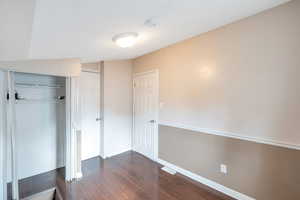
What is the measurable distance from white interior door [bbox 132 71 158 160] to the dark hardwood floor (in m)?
0.49

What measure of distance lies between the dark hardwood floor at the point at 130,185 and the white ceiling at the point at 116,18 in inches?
78.7

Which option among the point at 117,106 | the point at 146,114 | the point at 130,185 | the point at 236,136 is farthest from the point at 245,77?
the point at 117,106

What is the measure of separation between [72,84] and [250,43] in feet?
8.71

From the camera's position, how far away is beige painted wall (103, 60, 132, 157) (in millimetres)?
3377

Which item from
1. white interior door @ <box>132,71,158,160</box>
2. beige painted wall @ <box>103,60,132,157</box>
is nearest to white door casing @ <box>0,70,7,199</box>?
beige painted wall @ <box>103,60,132,157</box>

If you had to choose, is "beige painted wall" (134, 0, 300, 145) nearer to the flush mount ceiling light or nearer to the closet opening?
the flush mount ceiling light

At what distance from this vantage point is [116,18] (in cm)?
144

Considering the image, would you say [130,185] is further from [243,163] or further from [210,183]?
[243,163]

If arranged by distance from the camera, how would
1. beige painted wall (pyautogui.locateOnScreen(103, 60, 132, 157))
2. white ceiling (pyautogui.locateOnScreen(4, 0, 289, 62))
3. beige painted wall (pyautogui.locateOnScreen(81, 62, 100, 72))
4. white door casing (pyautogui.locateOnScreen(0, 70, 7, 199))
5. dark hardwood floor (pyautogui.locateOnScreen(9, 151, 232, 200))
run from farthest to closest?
beige painted wall (pyautogui.locateOnScreen(103, 60, 132, 157)) < beige painted wall (pyautogui.locateOnScreen(81, 62, 100, 72)) < dark hardwood floor (pyautogui.locateOnScreen(9, 151, 232, 200)) < white door casing (pyautogui.locateOnScreen(0, 70, 7, 199)) < white ceiling (pyautogui.locateOnScreen(4, 0, 289, 62))

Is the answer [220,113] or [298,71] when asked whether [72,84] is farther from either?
[298,71]

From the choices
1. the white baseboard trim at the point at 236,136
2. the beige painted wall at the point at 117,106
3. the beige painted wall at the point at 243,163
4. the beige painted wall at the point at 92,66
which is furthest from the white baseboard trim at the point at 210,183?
the beige painted wall at the point at 92,66

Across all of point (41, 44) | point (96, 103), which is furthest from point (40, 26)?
point (96, 103)

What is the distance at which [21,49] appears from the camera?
156 cm

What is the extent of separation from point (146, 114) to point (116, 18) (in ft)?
7.62
